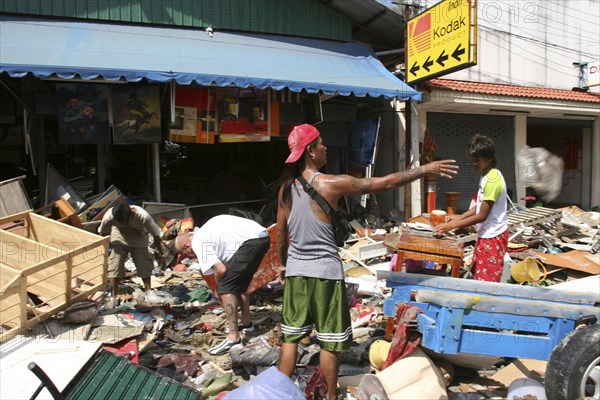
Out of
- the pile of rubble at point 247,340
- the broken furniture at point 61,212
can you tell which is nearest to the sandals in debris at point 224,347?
the pile of rubble at point 247,340

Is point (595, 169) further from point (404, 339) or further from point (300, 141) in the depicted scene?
point (300, 141)

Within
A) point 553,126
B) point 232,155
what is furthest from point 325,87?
point 553,126

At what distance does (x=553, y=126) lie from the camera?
13.1 metres

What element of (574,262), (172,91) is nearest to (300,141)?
(172,91)

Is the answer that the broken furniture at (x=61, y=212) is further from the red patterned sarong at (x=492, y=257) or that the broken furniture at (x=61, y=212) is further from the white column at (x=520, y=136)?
the white column at (x=520, y=136)

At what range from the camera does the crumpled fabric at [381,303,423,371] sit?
2.91m

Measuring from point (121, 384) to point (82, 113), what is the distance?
5.84 m

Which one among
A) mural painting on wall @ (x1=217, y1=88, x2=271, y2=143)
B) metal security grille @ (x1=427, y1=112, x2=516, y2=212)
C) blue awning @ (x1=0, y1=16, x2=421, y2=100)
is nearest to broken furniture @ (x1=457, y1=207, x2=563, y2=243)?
metal security grille @ (x1=427, y1=112, x2=516, y2=212)

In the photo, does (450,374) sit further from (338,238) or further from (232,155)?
(232,155)

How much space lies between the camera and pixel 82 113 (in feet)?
23.1

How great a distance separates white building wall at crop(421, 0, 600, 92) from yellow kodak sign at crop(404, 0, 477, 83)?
2.92 meters

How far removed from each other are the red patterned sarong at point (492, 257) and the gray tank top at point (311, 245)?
164 cm

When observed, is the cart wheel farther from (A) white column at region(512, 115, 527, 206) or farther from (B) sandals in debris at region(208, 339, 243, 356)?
(A) white column at region(512, 115, 527, 206)

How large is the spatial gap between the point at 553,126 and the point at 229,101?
34.0 ft
